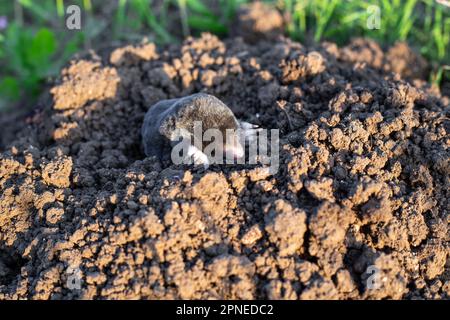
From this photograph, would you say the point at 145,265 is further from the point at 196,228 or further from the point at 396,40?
the point at 396,40

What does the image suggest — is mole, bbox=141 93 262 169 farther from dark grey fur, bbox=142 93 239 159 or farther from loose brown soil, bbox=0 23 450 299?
loose brown soil, bbox=0 23 450 299

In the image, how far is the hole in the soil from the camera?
2621mm

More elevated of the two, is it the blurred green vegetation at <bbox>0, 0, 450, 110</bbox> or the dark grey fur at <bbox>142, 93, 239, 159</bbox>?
the blurred green vegetation at <bbox>0, 0, 450, 110</bbox>

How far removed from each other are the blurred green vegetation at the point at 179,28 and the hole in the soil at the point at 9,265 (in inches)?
68.4

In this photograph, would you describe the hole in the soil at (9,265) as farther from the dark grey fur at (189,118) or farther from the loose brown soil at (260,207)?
the dark grey fur at (189,118)

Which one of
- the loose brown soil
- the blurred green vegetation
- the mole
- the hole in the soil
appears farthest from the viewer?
the blurred green vegetation

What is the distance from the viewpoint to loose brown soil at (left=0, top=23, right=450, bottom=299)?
234 centimetres

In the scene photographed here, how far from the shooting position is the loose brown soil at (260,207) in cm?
234

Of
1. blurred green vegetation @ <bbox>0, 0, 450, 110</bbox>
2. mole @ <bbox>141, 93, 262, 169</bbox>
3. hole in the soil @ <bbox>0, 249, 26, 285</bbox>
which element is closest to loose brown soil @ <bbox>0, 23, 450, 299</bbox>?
hole in the soil @ <bbox>0, 249, 26, 285</bbox>

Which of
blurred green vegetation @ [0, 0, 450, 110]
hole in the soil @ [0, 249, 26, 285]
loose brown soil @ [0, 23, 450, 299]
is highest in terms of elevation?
blurred green vegetation @ [0, 0, 450, 110]

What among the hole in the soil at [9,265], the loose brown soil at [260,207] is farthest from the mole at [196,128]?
the hole in the soil at [9,265]

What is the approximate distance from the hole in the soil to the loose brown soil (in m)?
0.01

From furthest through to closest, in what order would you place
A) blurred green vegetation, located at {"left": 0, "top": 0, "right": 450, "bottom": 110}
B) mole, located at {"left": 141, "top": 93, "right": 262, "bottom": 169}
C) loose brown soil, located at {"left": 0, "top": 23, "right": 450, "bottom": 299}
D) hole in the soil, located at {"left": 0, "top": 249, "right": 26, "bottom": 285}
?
blurred green vegetation, located at {"left": 0, "top": 0, "right": 450, "bottom": 110}, mole, located at {"left": 141, "top": 93, "right": 262, "bottom": 169}, hole in the soil, located at {"left": 0, "top": 249, "right": 26, "bottom": 285}, loose brown soil, located at {"left": 0, "top": 23, "right": 450, "bottom": 299}

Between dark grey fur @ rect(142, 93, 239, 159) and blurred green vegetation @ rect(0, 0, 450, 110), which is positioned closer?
dark grey fur @ rect(142, 93, 239, 159)
